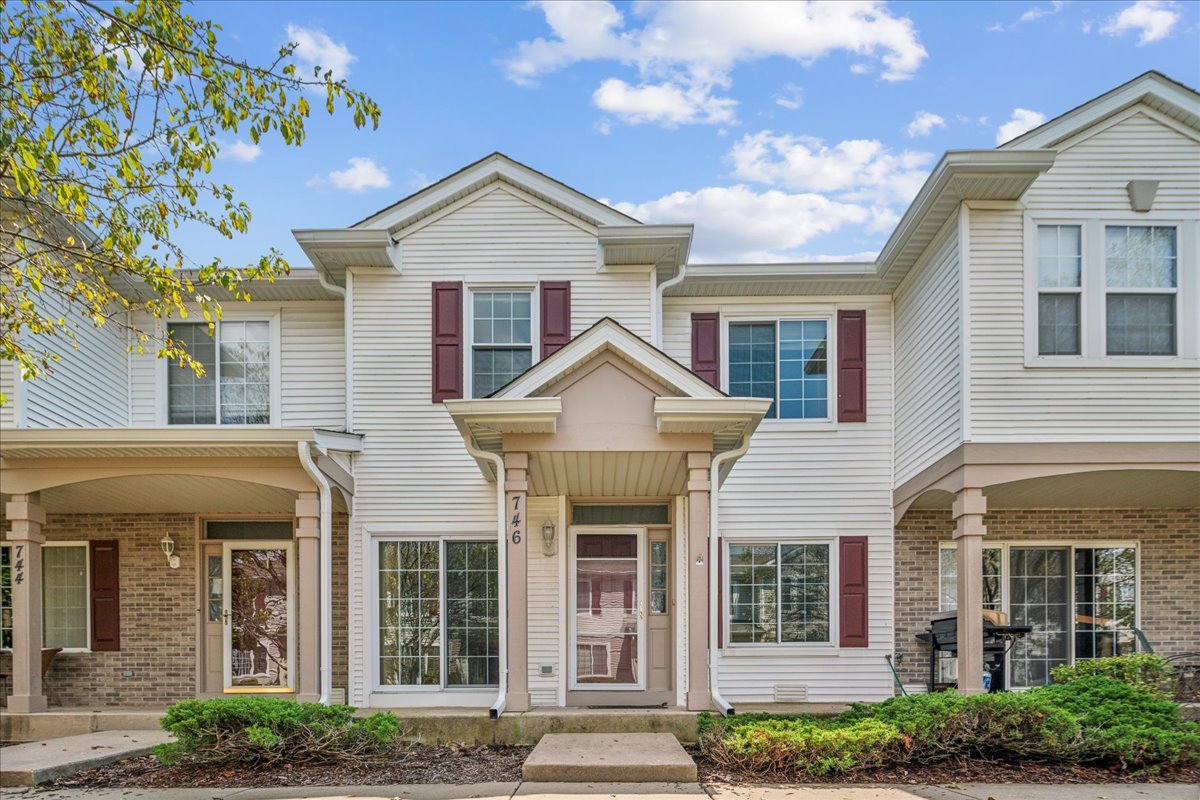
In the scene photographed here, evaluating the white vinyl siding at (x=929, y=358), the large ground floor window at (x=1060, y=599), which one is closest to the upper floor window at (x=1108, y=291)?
the white vinyl siding at (x=929, y=358)

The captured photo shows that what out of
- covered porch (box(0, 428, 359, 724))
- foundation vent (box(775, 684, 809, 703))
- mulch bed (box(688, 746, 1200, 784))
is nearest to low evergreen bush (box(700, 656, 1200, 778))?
mulch bed (box(688, 746, 1200, 784))

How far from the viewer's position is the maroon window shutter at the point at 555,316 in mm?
10914

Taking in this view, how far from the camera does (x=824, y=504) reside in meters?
11.4

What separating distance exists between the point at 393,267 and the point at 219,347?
258 cm

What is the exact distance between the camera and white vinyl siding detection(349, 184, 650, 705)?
1091 centimetres

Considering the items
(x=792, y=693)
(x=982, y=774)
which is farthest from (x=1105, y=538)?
(x=982, y=774)

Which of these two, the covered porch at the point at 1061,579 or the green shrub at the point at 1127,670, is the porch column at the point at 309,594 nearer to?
the covered porch at the point at 1061,579

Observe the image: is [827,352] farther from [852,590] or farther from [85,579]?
[85,579]

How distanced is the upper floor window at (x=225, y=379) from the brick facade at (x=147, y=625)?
133 cm

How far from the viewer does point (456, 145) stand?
454 inches

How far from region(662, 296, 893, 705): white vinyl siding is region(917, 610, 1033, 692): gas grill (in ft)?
1.72

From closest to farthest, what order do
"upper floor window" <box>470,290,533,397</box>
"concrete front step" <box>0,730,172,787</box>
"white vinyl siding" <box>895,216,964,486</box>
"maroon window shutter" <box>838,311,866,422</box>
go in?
"concrete front step" <box>0,730,172,787</box> → "white vinyl siding" <box>895,216,964,486</box> → "upper floor window" <box>470,290,533,397</box> → "maroon window shutter" <box>838,311,866,422</box>

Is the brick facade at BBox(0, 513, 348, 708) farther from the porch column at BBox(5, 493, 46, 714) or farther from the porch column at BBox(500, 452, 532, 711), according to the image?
the porch column at BBox(500, 452, 532, 711)

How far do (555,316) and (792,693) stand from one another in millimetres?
5262
